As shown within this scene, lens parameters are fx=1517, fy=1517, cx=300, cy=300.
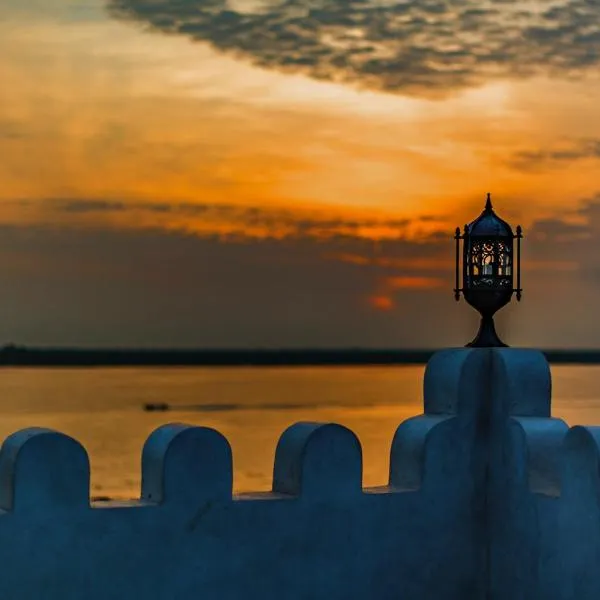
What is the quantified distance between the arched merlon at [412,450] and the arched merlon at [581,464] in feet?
2.24

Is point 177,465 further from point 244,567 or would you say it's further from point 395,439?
point 395,439

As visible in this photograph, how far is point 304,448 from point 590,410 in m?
85.4

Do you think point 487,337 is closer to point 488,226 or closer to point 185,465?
point 488,226

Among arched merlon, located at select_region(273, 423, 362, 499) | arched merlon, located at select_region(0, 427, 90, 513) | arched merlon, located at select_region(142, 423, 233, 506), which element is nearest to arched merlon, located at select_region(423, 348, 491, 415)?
arched merlon, located at select_region(273, 423, 362, 499)

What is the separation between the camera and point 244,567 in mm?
6293

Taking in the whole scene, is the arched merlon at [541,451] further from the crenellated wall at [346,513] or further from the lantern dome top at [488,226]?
the lantern dome top at [488,226]

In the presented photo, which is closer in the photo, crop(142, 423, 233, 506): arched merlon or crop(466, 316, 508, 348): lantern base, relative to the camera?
crop(142, 423, 233, 506): arched merlon

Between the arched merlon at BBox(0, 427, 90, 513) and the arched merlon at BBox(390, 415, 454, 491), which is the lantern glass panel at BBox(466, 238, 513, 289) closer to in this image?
the arched merlon at BBox(390, 415, 454, 491)

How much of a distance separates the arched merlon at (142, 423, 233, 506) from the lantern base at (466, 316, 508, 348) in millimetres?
1456

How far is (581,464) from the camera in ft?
20.3

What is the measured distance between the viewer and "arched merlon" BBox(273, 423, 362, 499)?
250 inches

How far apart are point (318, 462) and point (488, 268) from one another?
4.53 feet

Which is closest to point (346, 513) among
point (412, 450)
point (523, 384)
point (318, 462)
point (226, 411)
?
point (318, 462)

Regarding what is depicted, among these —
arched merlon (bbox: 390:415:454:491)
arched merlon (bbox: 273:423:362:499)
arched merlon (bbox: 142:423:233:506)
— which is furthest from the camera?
arched merlon (bbox: 390:415:454:491)
